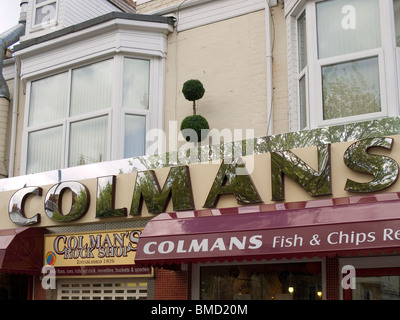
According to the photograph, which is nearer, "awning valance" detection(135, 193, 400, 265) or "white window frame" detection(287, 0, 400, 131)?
"awning valance" detection(135, 193, 400, 265)

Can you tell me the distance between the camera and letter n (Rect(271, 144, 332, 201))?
27.3 ft

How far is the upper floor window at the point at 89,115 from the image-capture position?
37.2 ft

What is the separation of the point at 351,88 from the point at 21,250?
637cm

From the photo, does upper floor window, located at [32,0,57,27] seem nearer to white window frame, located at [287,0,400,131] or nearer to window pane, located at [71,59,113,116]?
window pane, located at [71,59,113,116]

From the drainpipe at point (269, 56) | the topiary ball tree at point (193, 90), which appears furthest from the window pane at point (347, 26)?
the topiary ball tree at point (193, 90)

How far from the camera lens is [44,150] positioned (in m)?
12.3

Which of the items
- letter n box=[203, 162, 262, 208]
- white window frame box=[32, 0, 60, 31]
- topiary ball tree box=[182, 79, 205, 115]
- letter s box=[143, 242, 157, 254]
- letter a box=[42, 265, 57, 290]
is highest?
white window frame box=[32, 0, 60, 31]

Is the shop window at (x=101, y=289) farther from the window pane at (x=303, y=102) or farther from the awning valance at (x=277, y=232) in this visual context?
the window pane at (x=303, y=102)

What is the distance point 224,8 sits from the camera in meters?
11.2

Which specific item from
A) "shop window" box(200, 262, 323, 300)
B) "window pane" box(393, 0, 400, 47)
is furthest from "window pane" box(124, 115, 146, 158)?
"window pane" box(393, 0, 400, 47)

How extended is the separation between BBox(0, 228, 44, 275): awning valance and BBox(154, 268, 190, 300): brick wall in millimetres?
2539

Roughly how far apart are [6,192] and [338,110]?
652 cm

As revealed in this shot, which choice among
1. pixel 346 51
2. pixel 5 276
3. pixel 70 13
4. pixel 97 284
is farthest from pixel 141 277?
pixel 70 13

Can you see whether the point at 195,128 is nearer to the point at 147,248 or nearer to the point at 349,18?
the point at 147,248
